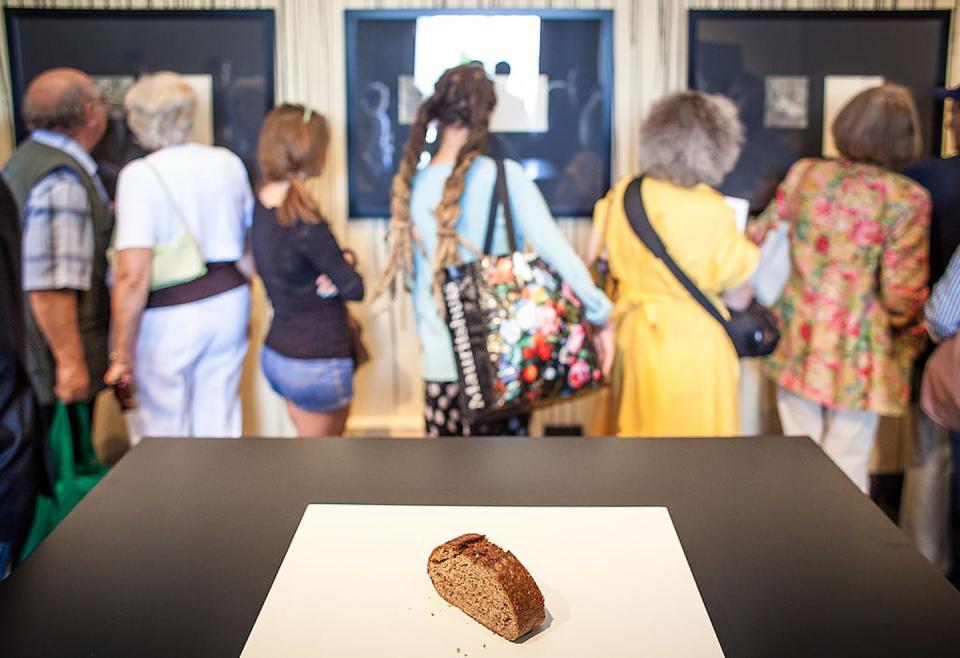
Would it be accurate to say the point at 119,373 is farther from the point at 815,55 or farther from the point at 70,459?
the point at 815,55

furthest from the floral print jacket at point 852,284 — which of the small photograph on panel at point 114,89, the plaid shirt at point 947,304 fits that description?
the small photograph on panel at point 114,89

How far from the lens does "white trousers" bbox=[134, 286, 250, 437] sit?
268 cm

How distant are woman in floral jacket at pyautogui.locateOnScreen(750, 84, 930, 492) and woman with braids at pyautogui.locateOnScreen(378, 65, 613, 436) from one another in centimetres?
71

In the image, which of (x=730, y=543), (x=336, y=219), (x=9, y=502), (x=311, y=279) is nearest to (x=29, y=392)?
(x=9, y=502)

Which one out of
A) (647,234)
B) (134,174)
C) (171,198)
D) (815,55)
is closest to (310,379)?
(171,198)

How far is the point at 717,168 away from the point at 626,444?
1132 millimetres

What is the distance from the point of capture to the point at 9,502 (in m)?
1.68

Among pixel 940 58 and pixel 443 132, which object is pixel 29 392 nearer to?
pixel 443 132

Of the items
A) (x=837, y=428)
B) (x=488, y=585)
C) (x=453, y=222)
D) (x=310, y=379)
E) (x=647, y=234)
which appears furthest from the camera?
(x=837, y=428)

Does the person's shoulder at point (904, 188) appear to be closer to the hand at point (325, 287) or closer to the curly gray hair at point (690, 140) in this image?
the curly gray hair at point (690, 140)

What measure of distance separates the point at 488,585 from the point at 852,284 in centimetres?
204

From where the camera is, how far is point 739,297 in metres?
2.61

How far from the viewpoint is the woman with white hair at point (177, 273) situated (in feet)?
8.39

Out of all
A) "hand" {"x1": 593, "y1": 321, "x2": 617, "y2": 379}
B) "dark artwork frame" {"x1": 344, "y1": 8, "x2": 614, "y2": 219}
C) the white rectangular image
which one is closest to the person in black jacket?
"hand" {"x1": 593, "y1": 321, "x2": 617, "y2": 379}
